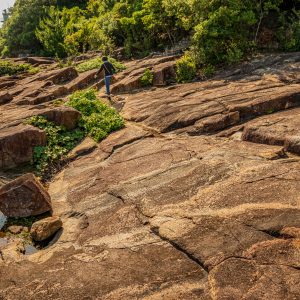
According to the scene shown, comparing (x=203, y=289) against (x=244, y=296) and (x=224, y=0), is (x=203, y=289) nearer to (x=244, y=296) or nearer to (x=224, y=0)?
(x=244, y=296)

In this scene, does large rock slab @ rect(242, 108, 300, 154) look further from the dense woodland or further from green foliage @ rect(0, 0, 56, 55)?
green foliage @ rect(0, 0, 56, 55)

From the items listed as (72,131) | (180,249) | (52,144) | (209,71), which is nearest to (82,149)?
(52,144)

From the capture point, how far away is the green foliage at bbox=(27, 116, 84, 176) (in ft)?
34.3

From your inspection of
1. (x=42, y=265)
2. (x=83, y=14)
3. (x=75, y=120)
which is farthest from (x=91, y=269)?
(x=83, y=14)

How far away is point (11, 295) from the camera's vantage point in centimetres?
487

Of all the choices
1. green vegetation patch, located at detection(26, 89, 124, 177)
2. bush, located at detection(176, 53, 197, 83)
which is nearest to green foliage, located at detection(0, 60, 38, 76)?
bush, located at detection(176, 53, 197, 83)

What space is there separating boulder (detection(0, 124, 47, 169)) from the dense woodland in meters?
9.48

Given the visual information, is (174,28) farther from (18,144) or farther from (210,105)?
(18,144)

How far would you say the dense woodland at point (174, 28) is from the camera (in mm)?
17234

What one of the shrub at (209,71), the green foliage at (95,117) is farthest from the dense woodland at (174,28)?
the green foliage at (95,117)

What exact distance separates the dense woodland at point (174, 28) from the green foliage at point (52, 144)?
27.0 feet

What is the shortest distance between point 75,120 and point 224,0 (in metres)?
10.1

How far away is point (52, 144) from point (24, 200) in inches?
150

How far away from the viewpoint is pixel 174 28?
25984 mm
